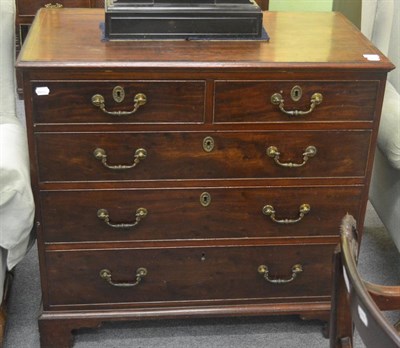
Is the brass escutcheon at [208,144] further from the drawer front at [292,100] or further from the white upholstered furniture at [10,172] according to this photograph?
the white upholstered furniture at [10,172]

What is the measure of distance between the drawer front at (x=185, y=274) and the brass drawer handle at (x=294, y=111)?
379 millimetres

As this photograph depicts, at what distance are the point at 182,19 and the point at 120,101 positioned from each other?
0.92ft

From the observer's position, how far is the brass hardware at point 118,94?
162cm

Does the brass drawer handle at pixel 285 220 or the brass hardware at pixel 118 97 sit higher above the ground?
the brass hardware at pixel 118 97

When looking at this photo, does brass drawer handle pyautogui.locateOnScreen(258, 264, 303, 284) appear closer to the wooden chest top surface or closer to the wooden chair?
the wooden chest top surface

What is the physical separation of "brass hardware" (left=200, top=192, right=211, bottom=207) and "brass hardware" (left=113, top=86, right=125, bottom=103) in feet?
1.05

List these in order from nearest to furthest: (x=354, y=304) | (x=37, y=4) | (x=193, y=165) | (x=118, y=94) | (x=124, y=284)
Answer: (x=354, y=304) → (x=118, y=94) → (x=193, y=165) → (x=124, y=284) → (x=37, y=4)

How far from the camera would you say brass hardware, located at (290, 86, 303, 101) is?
166 centimetres

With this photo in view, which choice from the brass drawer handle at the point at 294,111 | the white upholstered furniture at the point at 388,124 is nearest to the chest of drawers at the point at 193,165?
the brass drawer handle at the point at 294,111

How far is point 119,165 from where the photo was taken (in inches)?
67.3

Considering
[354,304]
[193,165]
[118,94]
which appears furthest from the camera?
[193,165]

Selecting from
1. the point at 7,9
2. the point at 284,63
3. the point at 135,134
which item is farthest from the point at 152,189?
the point at 7,9

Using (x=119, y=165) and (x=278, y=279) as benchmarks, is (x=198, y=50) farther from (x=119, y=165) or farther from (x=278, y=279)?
(x=278, y=279)

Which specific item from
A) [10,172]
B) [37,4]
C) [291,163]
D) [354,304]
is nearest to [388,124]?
[291,163]
